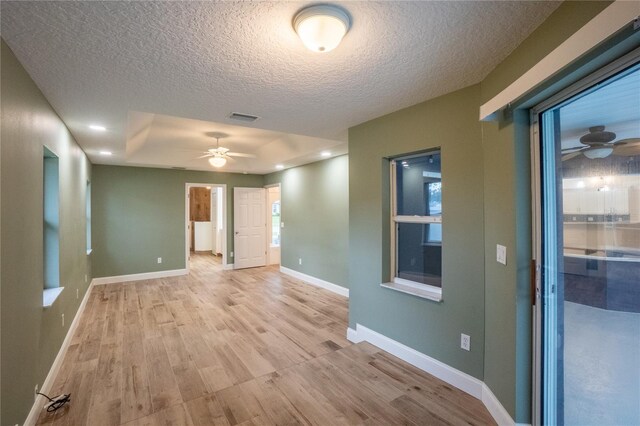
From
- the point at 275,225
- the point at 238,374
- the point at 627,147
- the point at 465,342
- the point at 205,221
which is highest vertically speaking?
the point at 627,147

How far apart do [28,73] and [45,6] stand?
0.96m

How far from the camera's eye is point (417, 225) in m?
2.91

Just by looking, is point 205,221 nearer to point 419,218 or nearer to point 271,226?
point 271,226

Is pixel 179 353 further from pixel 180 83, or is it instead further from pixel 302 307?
pixel 180 83

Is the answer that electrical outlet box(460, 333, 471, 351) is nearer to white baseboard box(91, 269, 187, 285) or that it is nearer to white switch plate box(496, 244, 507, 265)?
white switch plate box(496, 244, 507, 265)

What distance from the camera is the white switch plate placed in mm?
1915

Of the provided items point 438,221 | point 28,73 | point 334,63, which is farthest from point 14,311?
point 438,221

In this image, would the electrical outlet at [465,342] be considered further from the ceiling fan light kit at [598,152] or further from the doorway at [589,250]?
the ceiling fan light kit at [598,152]

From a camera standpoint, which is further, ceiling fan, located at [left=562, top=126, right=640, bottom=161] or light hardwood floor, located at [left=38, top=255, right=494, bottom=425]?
light hardwood floor, located at [left=38, top=255, right=494, bottom=425]

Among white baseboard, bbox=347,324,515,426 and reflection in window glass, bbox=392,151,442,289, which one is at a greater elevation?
reflection in window glass, bbox=392,151,442,289

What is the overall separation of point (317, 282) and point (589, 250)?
4674 millimetres

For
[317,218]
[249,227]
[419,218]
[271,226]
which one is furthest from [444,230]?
[271,226]

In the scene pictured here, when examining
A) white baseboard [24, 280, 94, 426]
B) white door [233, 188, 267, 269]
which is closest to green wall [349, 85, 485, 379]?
white baseboard [24, 280, 94, 426]

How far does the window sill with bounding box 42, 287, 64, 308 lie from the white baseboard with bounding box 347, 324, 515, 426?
9.37 ft
